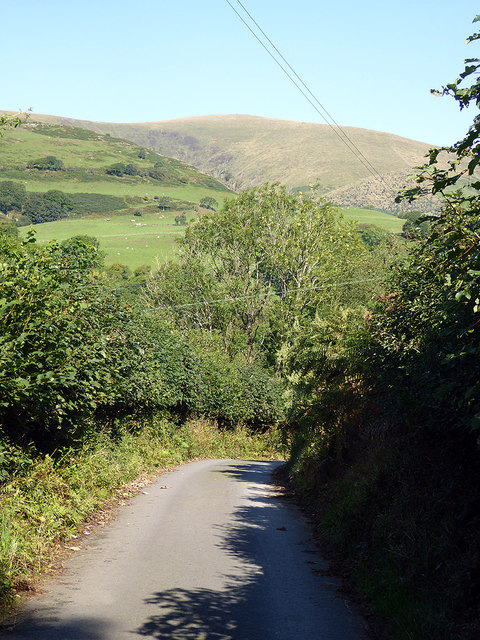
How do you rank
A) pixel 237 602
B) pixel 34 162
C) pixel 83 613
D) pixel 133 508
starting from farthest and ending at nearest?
pixel 34 162 → pixel 133 508 → pixel 237 602 → pixel 83 613

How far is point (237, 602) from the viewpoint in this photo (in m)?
6.91

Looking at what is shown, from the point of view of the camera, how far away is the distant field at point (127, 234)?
103812 millimetres

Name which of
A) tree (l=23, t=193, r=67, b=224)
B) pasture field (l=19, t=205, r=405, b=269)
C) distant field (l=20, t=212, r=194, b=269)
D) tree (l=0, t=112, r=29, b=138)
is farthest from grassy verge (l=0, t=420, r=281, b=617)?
tree (l=23, t=193, r=67, b=224)

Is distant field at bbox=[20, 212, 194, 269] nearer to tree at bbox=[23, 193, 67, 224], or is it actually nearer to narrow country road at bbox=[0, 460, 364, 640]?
tree at bbox=[23, 193, 67, 224]

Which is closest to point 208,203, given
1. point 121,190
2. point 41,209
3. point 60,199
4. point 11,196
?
point 121,190

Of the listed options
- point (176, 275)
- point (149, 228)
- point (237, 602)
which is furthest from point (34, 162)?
point (237, 602)

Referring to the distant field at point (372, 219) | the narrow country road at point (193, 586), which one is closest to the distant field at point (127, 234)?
the distant field at point (372, 219)

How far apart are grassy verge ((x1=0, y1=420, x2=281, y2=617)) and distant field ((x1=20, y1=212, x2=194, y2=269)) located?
78555 mm

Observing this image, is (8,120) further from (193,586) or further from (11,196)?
(11,196)

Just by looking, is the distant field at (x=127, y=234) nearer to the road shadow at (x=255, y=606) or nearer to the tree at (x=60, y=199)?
the tree at (x=60, y=199)

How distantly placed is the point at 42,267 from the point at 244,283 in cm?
3837

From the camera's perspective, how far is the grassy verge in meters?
7.46

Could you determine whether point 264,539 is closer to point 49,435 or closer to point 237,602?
point 237,602

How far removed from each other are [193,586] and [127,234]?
397 feet
